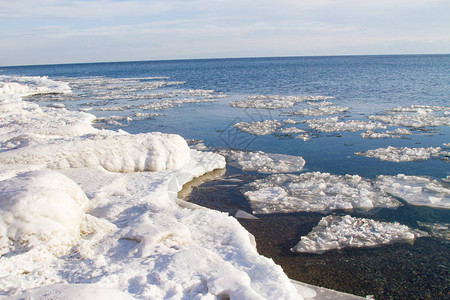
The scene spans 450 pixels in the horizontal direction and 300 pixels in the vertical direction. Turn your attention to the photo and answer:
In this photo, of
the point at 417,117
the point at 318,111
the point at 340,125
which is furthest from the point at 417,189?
the point at 318,111

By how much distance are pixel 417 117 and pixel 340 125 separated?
170 inches

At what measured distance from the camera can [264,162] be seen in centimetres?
1045

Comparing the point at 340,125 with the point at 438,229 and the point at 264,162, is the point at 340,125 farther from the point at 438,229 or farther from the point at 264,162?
the point at 438,229

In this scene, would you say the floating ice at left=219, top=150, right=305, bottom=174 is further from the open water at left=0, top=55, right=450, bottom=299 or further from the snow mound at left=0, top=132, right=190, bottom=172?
the snow mound at left=0, top=132, right=190, bottom=172

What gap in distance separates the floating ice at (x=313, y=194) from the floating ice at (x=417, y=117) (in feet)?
26.2

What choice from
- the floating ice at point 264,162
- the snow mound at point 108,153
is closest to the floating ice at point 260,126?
the floating ice at point 264,162

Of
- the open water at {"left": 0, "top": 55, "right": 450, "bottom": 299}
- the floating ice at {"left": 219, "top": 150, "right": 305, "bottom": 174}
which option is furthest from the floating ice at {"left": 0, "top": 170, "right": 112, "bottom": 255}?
the floating ice at {"left": 219, "top": 150, "right": 305, "bottom": 174}

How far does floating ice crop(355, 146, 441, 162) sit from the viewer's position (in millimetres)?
10516

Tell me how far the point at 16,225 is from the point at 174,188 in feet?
13.1

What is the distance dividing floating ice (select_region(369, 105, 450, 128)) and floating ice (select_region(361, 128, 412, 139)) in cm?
130

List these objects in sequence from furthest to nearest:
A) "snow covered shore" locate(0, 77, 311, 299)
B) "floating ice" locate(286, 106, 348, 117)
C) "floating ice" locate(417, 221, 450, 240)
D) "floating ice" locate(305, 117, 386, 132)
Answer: "floating ice" locate(286, 106, 348, 117), "floating ice" locate(305, 117, 386, 132), "floating ice" locate(417, 221, 450, 240), "snow covered shore" locate(0, 77, 311, 299)

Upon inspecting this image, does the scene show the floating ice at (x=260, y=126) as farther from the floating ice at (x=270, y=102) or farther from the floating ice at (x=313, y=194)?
the floating ice at (x=313, y=194)

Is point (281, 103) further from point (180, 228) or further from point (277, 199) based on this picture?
point (180, 228)

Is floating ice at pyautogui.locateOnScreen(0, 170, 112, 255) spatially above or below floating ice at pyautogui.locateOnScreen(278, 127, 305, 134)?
above
